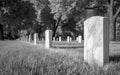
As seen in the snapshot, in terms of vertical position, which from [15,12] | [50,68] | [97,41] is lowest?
[50,68]

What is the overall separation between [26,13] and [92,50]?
2770cm

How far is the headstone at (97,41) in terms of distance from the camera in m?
4.42

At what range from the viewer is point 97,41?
14.8 feet

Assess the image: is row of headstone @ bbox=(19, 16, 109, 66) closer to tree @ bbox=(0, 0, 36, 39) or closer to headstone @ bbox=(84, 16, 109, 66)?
headstone @ bbox=(84, 16, 109, 66)

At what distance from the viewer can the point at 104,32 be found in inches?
176

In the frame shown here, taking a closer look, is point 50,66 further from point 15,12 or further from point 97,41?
point 15,12

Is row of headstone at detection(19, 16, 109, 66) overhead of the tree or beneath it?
beneath

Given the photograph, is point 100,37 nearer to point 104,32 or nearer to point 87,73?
point 104,32

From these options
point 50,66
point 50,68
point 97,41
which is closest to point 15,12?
point 97,41

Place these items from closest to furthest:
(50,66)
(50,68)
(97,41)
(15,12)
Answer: (50,68)
(50,66)
(97,41)
(15,12)

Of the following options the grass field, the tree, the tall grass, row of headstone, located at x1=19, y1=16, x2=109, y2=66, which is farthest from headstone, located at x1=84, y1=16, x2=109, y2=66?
the tree

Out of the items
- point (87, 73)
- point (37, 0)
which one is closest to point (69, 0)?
point (37, 0)

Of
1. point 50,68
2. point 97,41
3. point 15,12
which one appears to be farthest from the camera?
point 15,12

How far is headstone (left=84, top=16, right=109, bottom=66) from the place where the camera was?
14.5ft
